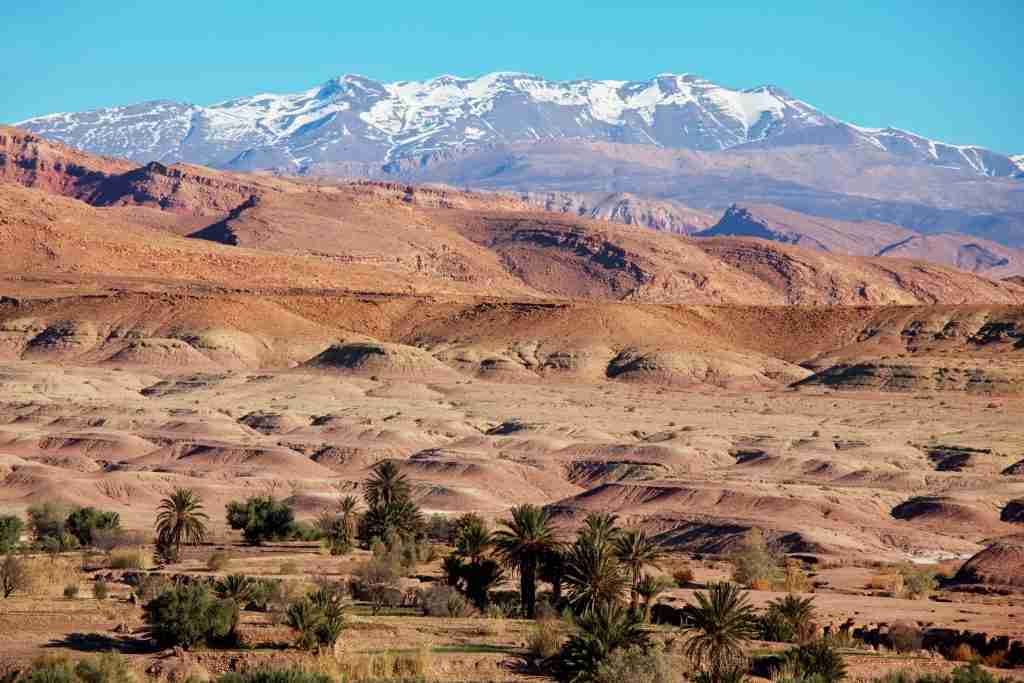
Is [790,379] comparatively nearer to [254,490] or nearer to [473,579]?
[254,490]

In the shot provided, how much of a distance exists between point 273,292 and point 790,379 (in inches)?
1865

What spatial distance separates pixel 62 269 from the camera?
15688cm

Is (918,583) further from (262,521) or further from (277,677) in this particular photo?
(262,521)

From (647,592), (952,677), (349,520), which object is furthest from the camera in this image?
(349,520)

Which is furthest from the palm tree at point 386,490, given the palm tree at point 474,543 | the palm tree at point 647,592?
the palm tree at point 647,592

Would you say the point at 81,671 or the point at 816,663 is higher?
the point at 81,671

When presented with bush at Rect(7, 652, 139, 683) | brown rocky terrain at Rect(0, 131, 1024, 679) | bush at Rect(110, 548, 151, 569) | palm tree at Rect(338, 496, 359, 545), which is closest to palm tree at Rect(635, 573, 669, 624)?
brown rocky terrain at Rect(0, 131, 1024, 679)

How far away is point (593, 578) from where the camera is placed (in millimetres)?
37531

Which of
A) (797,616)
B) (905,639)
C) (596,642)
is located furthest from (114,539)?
(596,642)

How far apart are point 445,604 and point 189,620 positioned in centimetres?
900

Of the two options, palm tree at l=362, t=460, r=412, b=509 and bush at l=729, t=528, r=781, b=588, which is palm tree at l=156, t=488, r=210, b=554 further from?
bush at l=729, t=528, r=781, b=588

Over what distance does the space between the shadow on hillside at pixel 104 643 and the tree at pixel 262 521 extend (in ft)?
A: 85.9

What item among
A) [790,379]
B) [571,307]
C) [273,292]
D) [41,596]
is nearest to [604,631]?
[41,596]

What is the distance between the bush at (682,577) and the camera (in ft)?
149
